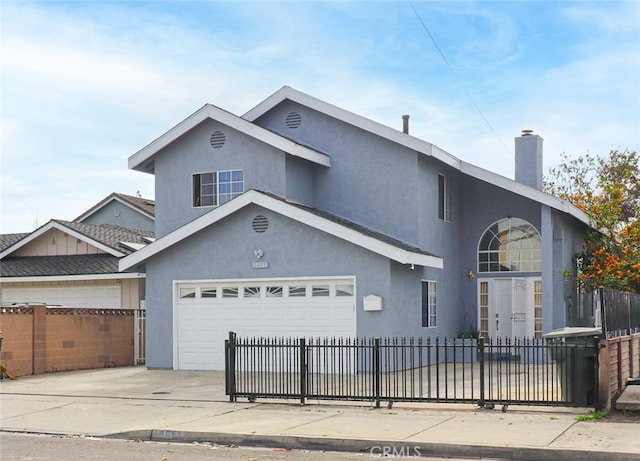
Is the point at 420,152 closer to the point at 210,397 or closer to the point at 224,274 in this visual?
the point at 224,274

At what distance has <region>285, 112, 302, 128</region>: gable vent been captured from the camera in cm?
2570

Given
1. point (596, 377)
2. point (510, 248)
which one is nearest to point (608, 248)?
point (510, 248)

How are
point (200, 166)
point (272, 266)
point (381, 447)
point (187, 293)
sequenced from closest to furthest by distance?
point (381, 447) < point (272, 266) < point (187, 293) < point (200, 166)

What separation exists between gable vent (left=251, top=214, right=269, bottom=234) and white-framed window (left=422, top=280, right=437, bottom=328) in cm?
471

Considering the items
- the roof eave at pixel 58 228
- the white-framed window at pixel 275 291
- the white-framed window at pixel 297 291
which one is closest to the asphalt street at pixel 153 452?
the white-framed window at pixel 297 291

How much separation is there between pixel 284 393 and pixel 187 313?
7.44 meters

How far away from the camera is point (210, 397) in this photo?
17.2 m

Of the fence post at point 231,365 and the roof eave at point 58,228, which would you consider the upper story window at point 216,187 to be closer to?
the roof eave at point 58,228

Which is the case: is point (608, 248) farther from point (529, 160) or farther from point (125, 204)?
point (125, 204)

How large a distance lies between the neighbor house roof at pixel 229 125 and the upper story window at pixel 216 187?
4.20ft

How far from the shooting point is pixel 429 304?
24.5 meters

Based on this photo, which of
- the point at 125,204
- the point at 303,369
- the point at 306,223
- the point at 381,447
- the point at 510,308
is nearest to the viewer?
the point at 381,447

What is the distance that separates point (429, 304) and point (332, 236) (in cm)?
434

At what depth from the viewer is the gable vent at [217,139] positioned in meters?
24.9
